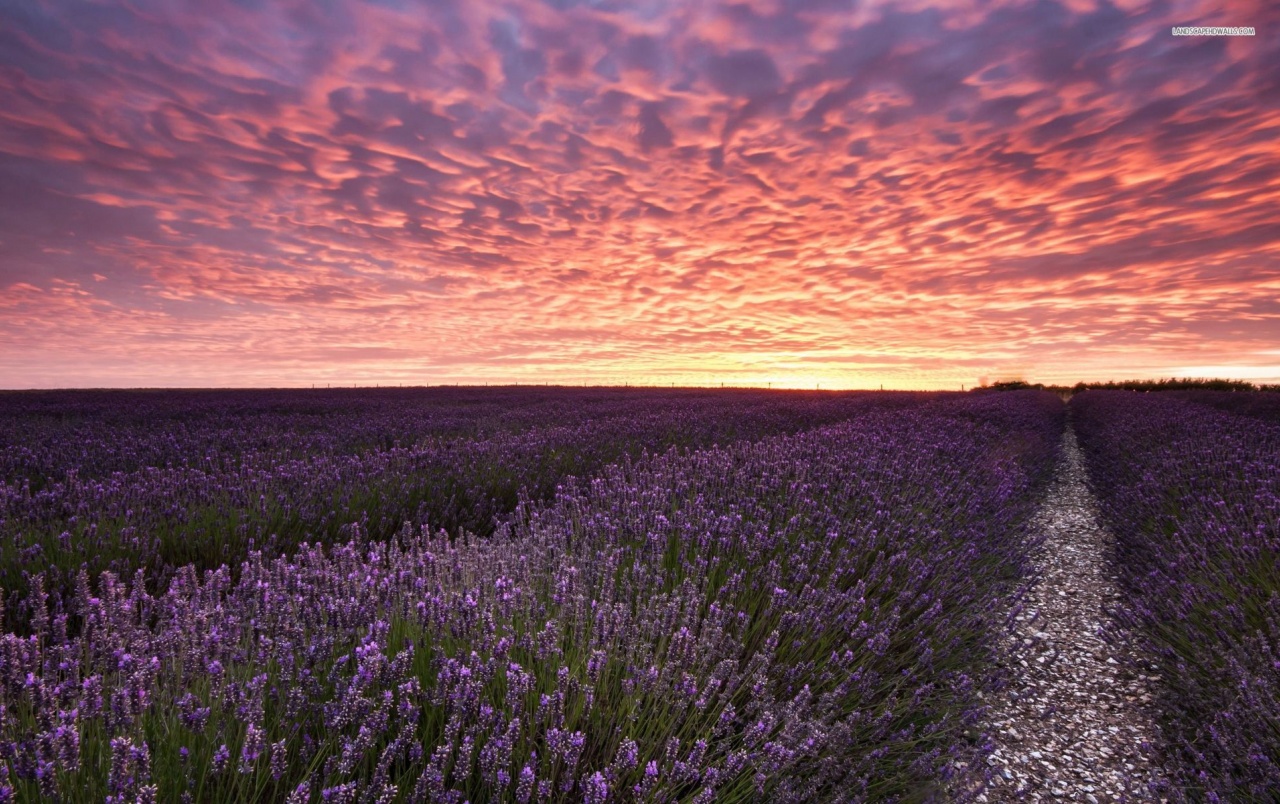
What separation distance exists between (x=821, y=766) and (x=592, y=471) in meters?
5.45

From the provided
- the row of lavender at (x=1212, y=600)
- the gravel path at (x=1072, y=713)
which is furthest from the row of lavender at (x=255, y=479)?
the row of lavender at (x=1212, y=600)

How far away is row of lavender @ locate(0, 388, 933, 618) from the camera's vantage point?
4059 millimetres

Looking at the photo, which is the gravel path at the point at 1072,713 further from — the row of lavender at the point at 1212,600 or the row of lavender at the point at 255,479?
the row of lavender at the point at 255,479

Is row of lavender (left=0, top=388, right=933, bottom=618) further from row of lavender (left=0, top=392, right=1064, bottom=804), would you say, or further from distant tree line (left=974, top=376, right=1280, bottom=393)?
distant tree line (left=974, top=376, right=1280, bottom=393)

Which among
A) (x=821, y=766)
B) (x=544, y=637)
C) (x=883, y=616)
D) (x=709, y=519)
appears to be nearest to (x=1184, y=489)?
(x=883, y=616)

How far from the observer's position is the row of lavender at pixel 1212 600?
7.85ft

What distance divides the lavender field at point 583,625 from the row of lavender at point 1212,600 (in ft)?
0.08

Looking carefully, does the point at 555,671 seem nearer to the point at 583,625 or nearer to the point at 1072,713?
the point at 583,625

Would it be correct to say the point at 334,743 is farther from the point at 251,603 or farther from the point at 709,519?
the point at 709,519

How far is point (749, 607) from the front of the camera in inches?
115

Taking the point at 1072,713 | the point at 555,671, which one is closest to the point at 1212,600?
the point at 1072,713

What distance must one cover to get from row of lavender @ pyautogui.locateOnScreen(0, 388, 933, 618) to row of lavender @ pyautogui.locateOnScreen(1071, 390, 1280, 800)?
4.83m

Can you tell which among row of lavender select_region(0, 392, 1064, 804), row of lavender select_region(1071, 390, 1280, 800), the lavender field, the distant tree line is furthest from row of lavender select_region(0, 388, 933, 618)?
the distant tree line

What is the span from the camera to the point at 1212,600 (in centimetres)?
343
